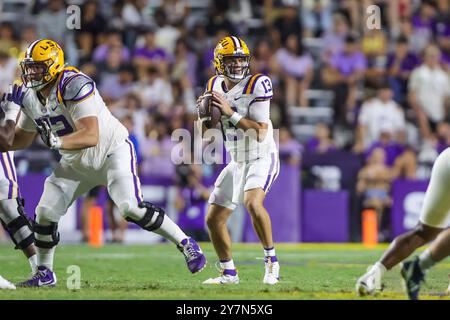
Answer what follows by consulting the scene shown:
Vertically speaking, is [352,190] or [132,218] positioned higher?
[132,218]

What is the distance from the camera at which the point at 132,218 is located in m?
7.78

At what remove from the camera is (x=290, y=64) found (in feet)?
54.0

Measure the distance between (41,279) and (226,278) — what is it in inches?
62.2

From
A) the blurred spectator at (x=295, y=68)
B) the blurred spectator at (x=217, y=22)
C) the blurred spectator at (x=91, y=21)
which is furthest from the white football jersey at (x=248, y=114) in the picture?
the blurred spectator at (x=217, y=22)

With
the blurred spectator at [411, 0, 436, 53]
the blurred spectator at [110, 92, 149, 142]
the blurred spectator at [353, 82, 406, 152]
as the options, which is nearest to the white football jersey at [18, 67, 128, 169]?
the blurred spectator at [110, 92, 149, 142]

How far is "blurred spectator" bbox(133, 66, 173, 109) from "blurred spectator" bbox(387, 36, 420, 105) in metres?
3.96

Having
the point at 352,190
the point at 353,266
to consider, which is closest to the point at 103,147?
the point at 353,266

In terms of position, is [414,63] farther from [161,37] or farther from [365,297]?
[365,297]

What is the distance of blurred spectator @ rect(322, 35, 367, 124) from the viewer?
16.3 meters

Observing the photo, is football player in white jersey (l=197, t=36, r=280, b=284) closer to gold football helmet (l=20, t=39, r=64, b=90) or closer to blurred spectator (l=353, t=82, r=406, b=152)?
gold football helmet (l=20, t=39, r=64, b=90)

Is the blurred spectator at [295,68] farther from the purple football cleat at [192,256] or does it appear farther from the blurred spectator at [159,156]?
the purple football cleat at [192,256]

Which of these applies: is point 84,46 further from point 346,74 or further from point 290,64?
point 346,74

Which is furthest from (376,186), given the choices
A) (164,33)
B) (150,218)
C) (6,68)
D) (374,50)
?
(150,218)
